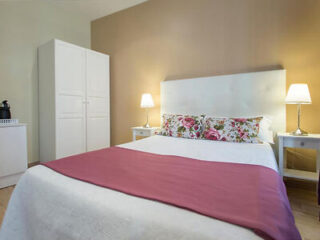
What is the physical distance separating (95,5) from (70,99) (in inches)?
69.4

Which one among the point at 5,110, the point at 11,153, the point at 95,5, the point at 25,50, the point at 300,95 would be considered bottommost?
the point at 11,153

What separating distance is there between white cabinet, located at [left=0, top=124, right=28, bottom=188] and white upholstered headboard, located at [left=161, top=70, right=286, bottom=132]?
1987 mm

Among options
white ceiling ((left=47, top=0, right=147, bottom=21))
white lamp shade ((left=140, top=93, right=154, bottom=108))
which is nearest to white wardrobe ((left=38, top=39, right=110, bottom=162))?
white ceiling ((left=47, top=0, right=147, bottom=21))

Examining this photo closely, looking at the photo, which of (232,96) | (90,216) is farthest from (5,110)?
(232,96)

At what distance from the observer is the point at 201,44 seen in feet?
8.75

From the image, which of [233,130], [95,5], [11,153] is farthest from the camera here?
[95,5]

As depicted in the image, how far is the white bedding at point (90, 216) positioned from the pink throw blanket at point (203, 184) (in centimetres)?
4

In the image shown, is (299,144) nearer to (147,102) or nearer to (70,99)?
(147,102)

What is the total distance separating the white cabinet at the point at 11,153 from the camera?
2.15 meters

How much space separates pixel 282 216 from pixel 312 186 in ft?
6.61

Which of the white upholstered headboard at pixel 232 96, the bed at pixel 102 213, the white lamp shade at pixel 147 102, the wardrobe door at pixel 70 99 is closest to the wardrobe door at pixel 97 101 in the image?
the wardrobe door at pixel 70 99

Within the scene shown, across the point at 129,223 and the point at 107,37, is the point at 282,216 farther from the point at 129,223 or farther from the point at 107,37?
the point at 107,37

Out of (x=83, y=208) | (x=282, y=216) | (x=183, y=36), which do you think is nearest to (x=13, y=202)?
(x=83, y=208)

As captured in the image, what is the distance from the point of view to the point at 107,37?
3.59 meters
